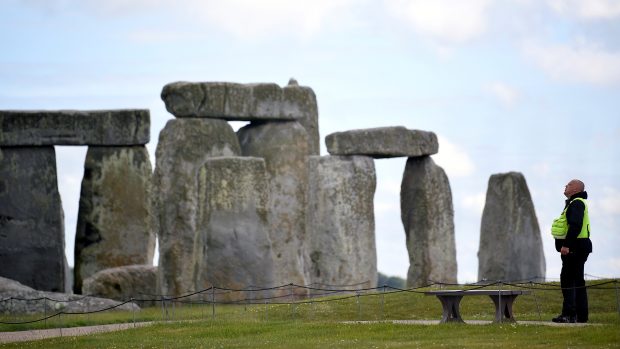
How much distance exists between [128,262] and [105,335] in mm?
13814

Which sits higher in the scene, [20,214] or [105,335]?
[20,214]

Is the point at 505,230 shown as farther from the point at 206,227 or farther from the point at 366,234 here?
the point at 206,227

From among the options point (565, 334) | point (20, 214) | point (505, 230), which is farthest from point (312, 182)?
point (565, 334)

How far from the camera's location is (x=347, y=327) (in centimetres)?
2434

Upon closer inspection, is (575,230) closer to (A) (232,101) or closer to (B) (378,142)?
(B) (378,142)

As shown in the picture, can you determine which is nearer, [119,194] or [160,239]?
[160,239]

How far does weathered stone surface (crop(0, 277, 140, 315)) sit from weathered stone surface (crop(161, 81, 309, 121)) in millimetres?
5604

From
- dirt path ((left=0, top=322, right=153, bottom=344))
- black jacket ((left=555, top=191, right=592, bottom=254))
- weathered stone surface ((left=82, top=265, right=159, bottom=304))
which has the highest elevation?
black jacket ((left=555, top=191, right=592, bottom=254))

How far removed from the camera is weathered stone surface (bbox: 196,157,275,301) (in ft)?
102

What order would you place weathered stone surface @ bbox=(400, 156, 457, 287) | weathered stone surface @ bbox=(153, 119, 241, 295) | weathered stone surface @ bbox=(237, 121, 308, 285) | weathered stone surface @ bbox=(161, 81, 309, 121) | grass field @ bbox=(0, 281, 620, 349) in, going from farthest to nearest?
Result: weathered stone surface @ bbox=(400, 156, 457, 287) < weathered stone surface @ bbox=(237, 121, 308, 285) < weathered stone surface @ bbox=(153, 119, 241, 295) < weathered stone surface @ bbox=(161, 81, 309, 121) < grass field @ bbox=(0, 281, 620, 349)

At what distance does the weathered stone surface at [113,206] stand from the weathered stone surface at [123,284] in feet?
14.5

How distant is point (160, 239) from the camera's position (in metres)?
35.8

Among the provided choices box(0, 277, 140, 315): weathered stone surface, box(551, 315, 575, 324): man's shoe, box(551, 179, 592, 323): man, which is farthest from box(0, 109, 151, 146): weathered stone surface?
box(551, 315, 575, 324): man's shoe

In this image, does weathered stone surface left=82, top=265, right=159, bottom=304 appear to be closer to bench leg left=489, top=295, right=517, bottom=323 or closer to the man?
bench leg left=489, top=295, right=517, bottom=323
